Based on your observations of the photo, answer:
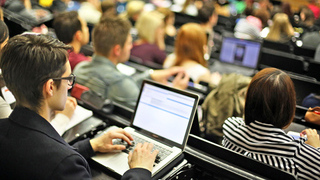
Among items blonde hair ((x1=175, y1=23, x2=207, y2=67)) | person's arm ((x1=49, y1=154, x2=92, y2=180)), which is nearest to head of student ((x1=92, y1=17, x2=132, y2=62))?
blonde hair ((x1=175, y1=23, x2=207, y2=67))

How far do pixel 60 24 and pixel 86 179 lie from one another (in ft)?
6.50

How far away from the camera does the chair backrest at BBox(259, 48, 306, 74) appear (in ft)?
10.7

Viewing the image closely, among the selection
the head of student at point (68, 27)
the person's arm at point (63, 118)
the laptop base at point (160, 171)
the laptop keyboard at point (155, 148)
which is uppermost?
the head of student at point (68, 27)

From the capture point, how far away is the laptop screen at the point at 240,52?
3.66m

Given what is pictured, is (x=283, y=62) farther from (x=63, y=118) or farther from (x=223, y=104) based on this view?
(x=63, y=118)

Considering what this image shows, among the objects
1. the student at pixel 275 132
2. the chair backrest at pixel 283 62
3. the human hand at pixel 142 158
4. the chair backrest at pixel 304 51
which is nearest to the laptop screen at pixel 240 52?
the chair backrest at pixel 283 62

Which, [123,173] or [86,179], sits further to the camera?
[123,173]

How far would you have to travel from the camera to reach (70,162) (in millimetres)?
985

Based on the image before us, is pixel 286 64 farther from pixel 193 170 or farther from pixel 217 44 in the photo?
pixel 193 170

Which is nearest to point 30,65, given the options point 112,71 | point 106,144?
point 106,144

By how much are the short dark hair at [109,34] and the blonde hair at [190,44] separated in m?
0.74

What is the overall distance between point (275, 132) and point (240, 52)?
253 cm

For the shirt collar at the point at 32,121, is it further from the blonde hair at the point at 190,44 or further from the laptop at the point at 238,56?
the laptop at the point at 238,56

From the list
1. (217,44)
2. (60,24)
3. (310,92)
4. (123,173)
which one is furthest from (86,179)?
(217,44)
